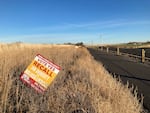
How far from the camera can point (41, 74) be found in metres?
6.48

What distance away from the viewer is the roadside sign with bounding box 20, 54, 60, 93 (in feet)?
21.1

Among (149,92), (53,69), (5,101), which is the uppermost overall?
(53,69)

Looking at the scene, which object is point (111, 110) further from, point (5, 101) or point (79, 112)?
point (5, 101)

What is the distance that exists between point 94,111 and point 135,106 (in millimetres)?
1308

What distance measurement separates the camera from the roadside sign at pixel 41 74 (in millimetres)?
6418

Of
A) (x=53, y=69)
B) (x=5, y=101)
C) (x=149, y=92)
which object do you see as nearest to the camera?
(x=5, y=101)

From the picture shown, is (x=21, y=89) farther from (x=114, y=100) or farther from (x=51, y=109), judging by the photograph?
(x=114, y=100)

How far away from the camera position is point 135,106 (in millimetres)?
6703

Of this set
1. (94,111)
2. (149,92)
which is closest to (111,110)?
(94,111)

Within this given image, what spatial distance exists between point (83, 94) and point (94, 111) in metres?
1.14

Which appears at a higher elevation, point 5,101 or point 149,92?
point 5,101

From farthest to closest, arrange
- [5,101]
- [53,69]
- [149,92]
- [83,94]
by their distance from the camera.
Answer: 1. [149,92]
2. [83,94]
3. [53,69]
4. [5,101]

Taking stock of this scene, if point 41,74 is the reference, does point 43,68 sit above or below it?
above

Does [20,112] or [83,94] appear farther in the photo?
[83,94]
